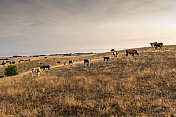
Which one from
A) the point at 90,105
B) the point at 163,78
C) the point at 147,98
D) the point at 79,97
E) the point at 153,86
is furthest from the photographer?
the point at 163,78

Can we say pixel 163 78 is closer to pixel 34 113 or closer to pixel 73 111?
pixel 73 111

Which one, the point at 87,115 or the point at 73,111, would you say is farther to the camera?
the point at 73,111

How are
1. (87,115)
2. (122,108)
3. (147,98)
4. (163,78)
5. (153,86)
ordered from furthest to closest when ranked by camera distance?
1. (163,78)
2. (153,86)
3. (147,98)
4. (122,108)
5. (87,115)

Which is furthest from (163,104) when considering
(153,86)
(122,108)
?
(153,86)

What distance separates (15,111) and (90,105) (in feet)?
13.1

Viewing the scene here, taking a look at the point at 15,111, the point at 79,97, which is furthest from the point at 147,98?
the point at 15,111

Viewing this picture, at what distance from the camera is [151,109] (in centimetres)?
500

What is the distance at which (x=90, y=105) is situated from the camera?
5.50 meters

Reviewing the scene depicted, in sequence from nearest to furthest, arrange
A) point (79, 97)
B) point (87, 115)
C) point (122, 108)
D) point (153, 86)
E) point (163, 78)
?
point (87, 115), point (122, 108), point (79, 97), point (153, 86), point (163, 78)

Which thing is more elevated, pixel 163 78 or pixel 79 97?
pixel 163 78

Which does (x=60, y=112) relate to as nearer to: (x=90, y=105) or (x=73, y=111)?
(x=73, y=111)

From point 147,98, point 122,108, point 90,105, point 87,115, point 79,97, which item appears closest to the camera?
point 87,115

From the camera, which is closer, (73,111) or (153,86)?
(73,111)

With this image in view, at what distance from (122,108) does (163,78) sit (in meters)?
5.97
